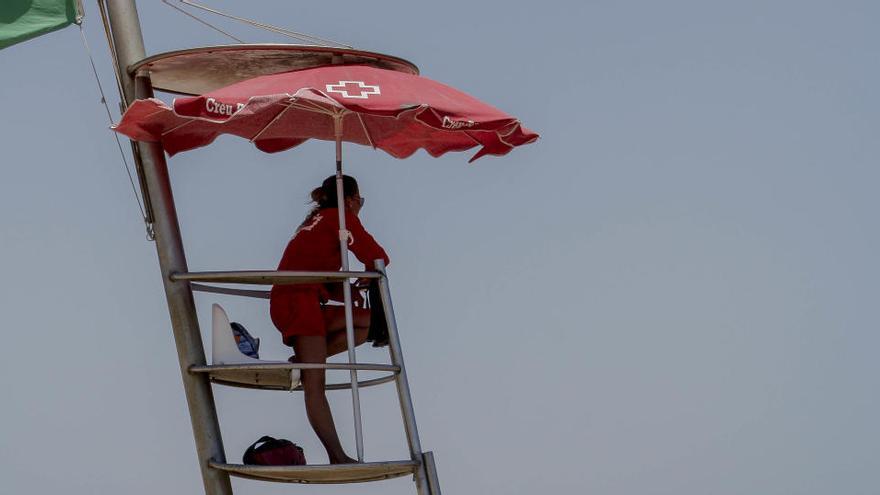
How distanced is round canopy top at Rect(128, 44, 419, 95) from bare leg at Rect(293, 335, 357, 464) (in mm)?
2202

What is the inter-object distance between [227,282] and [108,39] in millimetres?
Result: 2441

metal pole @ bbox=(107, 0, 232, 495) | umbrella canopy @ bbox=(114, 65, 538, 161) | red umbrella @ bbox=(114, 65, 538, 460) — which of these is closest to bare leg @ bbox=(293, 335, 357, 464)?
red umbrella @ bbox=(114, 65, 538, 460)

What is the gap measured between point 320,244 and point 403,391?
1500 millimetres

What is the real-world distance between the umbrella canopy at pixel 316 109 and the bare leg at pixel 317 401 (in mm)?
1780

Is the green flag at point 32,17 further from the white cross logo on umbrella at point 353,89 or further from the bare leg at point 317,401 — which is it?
the bare leg at point 317,401

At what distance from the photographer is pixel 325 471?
40.1 ft

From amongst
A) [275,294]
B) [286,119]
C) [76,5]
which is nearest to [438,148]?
[286,119]

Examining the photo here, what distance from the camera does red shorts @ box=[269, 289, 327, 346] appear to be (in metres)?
13.3

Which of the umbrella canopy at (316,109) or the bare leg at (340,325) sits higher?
the umbrella canopy at (316,109)

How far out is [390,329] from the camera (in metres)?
12.9

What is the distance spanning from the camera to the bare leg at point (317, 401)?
43.0 ft

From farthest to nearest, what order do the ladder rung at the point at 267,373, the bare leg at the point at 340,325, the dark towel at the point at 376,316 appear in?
the bare leg at the point at 340,325, the dark towel at the point at 376,316, the ladder rung at the point at 267,373

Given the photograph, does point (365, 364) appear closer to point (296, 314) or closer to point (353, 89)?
point (296, 314)

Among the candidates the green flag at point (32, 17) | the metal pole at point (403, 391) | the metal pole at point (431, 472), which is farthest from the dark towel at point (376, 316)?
the green flag at point (32, 17)
